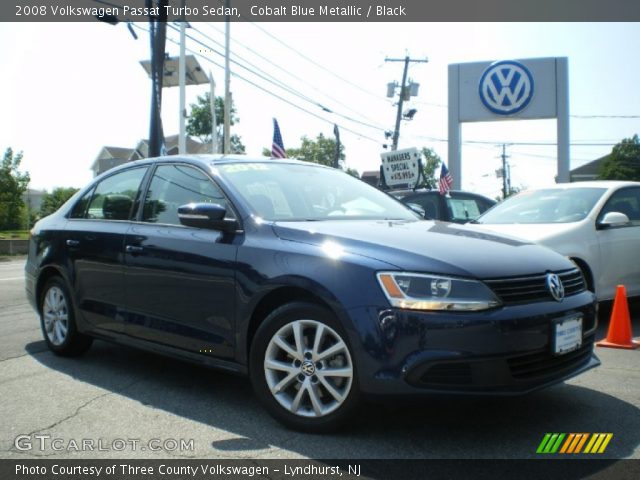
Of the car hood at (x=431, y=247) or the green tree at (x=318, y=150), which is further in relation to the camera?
the green tree at (x=318, y=150)

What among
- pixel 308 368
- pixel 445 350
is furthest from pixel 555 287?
pixel 308 368

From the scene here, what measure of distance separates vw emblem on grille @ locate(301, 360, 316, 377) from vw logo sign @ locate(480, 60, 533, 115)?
15.5 meters

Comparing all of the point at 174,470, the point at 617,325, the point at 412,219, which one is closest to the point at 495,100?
the point at 617,325

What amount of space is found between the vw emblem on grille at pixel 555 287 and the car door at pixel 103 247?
2901 mm

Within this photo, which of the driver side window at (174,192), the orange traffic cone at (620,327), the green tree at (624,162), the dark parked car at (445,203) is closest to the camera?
the driver side window at (174,192)

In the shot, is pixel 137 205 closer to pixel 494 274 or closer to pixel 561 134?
pixel 494 274

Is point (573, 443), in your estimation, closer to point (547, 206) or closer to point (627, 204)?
point (547, 206)

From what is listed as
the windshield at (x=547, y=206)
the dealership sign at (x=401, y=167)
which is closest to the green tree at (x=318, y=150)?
the dealership sign at (x=401, y=167)

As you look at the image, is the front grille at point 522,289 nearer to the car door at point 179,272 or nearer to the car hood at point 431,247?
the car hood at point 431,247

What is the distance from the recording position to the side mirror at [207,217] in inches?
151

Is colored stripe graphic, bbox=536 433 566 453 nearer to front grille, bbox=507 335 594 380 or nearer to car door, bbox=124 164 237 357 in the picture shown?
front grille, bbox=507 335 594 380

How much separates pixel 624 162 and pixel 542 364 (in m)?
78.1

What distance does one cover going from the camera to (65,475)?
299cm

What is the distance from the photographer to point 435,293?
3119 mm
